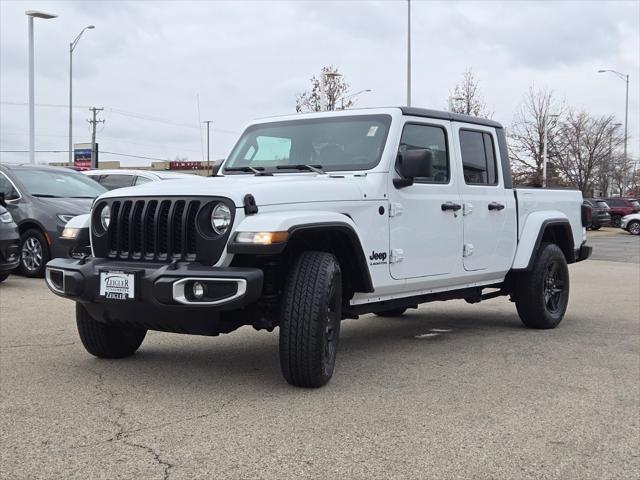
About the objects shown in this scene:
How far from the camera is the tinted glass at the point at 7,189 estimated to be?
11695 mm

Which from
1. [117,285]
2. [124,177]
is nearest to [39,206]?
A: [124,177]

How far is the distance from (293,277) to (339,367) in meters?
1.21

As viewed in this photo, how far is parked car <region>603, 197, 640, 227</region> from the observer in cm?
4131

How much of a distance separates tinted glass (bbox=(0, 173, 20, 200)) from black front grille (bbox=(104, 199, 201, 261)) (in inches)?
281

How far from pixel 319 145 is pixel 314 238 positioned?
45.5 inches

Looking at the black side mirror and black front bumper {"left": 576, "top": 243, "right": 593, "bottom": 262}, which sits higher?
the black side mirror

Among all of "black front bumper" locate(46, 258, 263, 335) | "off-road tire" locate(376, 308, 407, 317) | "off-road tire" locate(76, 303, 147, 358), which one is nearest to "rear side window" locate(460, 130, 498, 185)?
"off-road tire" locate(376, 308, 407, 317)

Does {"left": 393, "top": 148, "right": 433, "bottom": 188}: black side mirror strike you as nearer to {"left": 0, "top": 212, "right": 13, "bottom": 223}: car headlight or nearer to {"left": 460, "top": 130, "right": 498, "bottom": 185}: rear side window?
{"left": 460, "top": 130, "right": 498, "bottom": 185}: rear side window

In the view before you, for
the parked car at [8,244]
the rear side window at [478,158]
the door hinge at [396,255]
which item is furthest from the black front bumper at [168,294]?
the parked car at [8,244]

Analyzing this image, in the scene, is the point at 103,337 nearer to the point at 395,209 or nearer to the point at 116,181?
the point at 395,209

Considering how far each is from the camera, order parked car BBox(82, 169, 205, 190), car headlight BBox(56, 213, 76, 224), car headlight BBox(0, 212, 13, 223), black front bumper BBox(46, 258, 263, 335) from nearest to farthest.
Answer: black front bumper BBox(46, 258, 263, 335) < car headlight BBox(0, 212, 13, 223) < car headlight BBox(56, 213, 76, 224) < parked car BBox(82, 169, 205, 190)

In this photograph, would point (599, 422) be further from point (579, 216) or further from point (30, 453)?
point (579, 216)

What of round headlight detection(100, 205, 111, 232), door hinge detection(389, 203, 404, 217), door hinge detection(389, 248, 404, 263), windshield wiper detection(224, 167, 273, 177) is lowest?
door hinge detection(389, 248, 404, 263)

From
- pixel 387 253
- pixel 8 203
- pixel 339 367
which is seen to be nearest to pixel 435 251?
pixel 387 253
